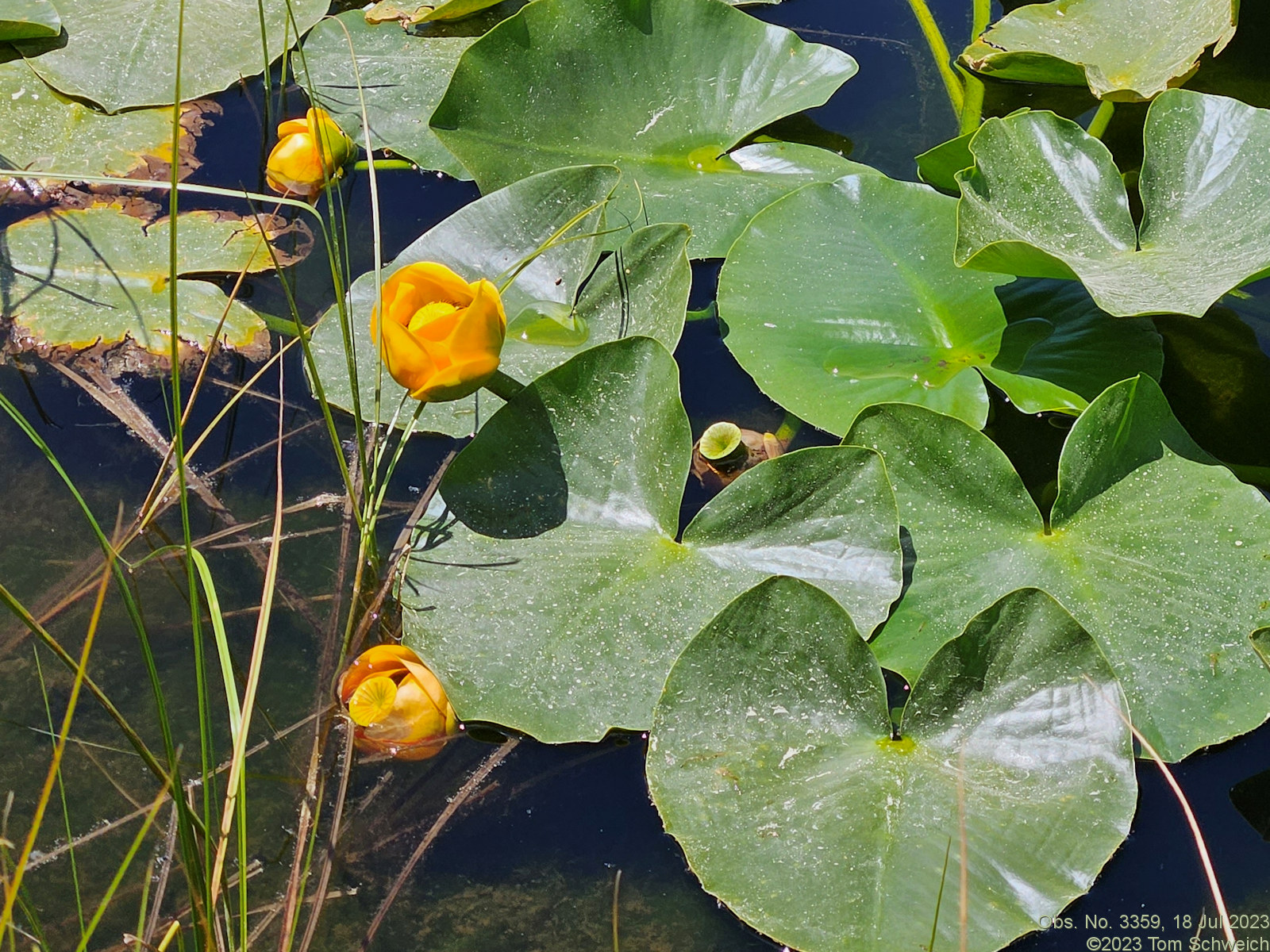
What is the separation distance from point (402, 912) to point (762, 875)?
0.35 m

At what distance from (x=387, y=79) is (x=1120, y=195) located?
1.20m

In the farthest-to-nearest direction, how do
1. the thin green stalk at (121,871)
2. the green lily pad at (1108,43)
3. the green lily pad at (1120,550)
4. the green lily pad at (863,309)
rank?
1. the green lily pad at (1108,43)
2. the green lily pad at (863,309)
3. the green lily pad at (1120,550)
4. the thin green stalk at (121,871)

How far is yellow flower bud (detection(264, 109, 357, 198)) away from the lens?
5.34 ft

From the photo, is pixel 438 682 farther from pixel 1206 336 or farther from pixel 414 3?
pixel 414 3

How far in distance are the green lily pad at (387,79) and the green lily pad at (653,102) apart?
0.16 m

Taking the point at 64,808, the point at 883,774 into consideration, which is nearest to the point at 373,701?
the point at 64,808

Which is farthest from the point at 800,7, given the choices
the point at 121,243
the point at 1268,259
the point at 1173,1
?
the point at 121,243

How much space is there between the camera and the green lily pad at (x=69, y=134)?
1688 mm

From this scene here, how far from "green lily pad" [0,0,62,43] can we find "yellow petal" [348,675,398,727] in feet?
4.69

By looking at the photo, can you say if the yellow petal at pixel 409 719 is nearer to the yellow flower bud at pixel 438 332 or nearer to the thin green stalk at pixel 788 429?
the yellow flower bud at pixel 438 332

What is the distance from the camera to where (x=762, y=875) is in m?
0.94

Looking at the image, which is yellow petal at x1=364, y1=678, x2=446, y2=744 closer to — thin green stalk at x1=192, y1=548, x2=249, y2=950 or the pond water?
the pond water

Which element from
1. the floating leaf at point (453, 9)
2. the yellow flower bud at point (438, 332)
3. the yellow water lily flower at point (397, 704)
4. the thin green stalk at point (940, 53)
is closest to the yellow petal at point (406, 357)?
the yellow flower bud at point (438, 332)

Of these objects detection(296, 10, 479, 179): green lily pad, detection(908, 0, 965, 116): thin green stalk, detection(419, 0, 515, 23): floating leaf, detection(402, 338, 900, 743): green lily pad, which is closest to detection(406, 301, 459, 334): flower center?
detection(402, 338, 900, 743): green lily pad
